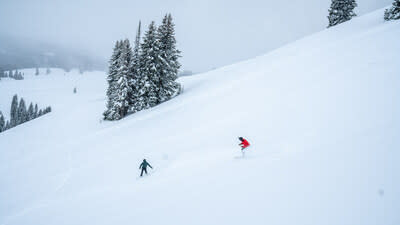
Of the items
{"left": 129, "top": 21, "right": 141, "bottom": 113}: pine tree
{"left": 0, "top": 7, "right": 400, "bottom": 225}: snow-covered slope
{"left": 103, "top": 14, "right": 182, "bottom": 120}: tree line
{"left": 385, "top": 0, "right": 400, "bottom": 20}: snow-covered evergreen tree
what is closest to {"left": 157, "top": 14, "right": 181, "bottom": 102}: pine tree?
{"left": 103, "top": 14, "right": 182, "bottom": 120}: tree line

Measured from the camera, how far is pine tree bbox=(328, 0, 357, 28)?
3788 centimetres

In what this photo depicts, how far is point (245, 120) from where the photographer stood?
1460cm

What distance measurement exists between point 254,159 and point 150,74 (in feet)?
74.5

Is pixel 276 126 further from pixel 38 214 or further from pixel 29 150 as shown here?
pixel 29 150

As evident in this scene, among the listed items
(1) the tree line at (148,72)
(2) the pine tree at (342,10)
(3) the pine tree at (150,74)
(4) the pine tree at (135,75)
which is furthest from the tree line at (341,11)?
(4) the pine tree at (135,75)

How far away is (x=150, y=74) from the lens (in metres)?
27.9

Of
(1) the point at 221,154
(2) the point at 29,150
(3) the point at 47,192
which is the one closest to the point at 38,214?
(3) the point at 47,192

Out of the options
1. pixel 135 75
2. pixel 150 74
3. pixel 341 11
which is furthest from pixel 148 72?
pixel 341 11

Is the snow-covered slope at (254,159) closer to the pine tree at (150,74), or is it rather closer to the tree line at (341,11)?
the pine tree at (150,74)

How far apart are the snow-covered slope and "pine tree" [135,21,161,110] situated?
5.53 m

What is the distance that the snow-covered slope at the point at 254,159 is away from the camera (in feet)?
20.1

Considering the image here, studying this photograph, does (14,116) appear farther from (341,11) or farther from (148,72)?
(341,11)

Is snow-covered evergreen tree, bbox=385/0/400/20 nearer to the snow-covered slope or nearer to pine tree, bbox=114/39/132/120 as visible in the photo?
the snow-covered slope

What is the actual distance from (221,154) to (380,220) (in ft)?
24.8
